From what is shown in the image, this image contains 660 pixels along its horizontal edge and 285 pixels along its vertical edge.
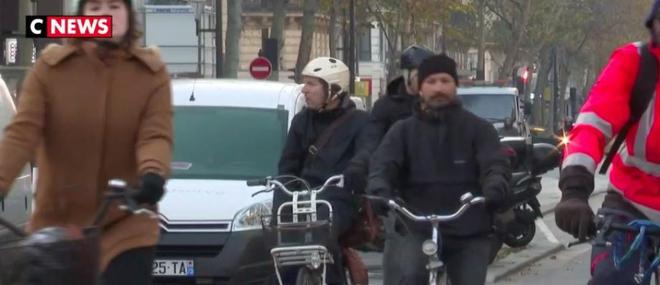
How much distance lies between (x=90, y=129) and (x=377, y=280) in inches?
382

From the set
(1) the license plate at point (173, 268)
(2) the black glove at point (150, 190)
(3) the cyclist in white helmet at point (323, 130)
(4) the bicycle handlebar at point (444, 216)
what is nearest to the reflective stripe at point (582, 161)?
(2) the black glove at point (150, 190)

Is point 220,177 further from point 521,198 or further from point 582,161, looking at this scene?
point 582,161

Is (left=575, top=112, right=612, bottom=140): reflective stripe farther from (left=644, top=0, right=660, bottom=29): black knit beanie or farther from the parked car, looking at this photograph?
the parked car

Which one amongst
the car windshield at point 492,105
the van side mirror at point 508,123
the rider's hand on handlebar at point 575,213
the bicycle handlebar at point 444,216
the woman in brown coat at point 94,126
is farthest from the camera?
the car windshield at point 492,105

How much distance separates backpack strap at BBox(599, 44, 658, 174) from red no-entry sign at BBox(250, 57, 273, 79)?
1312 inches

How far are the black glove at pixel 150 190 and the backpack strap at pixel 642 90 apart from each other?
4.66ft

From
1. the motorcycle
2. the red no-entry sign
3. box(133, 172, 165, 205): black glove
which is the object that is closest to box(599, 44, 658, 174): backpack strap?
box(133, 172, 165, 205): black glove

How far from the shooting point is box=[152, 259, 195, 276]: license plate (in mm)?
12508

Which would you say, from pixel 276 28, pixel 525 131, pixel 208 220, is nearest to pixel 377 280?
pixel 208 220

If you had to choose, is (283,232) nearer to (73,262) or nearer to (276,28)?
(73,262)

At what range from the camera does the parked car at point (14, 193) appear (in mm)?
13398

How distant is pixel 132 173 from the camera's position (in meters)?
6.43

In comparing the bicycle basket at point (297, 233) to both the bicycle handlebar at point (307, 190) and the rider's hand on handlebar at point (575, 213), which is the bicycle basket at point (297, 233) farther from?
the rider's hand on handlebar at point (575, 213)

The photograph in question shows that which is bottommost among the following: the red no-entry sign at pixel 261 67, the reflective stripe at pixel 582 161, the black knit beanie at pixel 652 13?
the red no-entry sign at pixel 261 67
